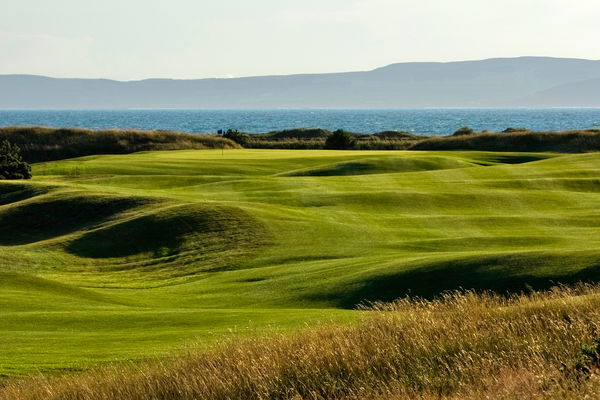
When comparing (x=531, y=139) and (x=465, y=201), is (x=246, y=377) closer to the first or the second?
(x=465, y=201)

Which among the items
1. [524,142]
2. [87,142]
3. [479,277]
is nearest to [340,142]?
[524,142]

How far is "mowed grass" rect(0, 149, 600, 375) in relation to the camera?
1880 cm

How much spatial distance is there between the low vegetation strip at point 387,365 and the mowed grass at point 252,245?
1.52 meters

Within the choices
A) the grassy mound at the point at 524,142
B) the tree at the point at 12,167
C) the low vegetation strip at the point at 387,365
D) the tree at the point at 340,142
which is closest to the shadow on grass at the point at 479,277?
the low vegetation strip at the point at 387,365

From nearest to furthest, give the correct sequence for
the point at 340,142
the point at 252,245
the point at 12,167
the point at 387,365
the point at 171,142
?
the point at 387,365 < the point at 252,245 < the point at 12,167 < the point at 171,142 < the point at 340,142

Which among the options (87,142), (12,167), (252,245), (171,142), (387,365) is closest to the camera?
(387,365)

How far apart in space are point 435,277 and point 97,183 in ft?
103

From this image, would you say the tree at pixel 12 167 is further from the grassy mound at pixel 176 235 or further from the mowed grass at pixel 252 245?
the grassy mound at pixel 176 235

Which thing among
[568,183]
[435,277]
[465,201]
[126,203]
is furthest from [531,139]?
[435,277]

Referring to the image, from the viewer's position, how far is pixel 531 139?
78125 millimetres

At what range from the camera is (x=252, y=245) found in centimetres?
3334

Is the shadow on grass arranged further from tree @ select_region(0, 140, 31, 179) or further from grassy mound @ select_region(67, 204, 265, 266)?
tree @ select_region(0, 140, 31, 179)

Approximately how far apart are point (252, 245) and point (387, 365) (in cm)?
2070

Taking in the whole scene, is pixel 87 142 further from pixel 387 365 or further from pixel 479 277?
pixel 387 365
